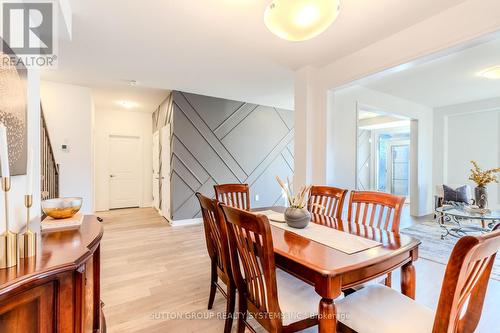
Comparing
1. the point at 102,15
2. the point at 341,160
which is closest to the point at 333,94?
the point at 341,160

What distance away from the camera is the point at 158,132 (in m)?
5.52

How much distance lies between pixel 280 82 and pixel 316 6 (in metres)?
2.57

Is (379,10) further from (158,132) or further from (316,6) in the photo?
(158,132)

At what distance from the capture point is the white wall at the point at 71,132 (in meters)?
3.94

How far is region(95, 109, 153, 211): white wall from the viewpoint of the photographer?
571 cm

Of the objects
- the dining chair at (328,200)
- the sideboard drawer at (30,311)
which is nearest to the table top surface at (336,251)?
the dining chair at (328,200)

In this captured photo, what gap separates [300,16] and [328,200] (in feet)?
5.24

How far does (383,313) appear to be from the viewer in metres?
1.15

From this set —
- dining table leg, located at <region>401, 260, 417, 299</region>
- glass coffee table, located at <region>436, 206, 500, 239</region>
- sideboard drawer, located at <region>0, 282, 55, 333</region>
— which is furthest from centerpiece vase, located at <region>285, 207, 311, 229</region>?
glass coffee table, located at <region>436, 206, 500, 239</region>

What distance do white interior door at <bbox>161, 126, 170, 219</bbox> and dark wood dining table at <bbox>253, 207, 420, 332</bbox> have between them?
Answer: 3.67 m

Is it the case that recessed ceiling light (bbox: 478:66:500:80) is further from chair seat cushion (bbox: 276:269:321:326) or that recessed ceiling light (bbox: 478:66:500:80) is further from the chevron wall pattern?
chair seat cushion (bbox: 276:269:321:326)

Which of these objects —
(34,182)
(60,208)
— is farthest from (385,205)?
(34,182)

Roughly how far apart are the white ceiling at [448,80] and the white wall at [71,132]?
4600 millimetres

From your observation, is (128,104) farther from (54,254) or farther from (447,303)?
(447,303)
